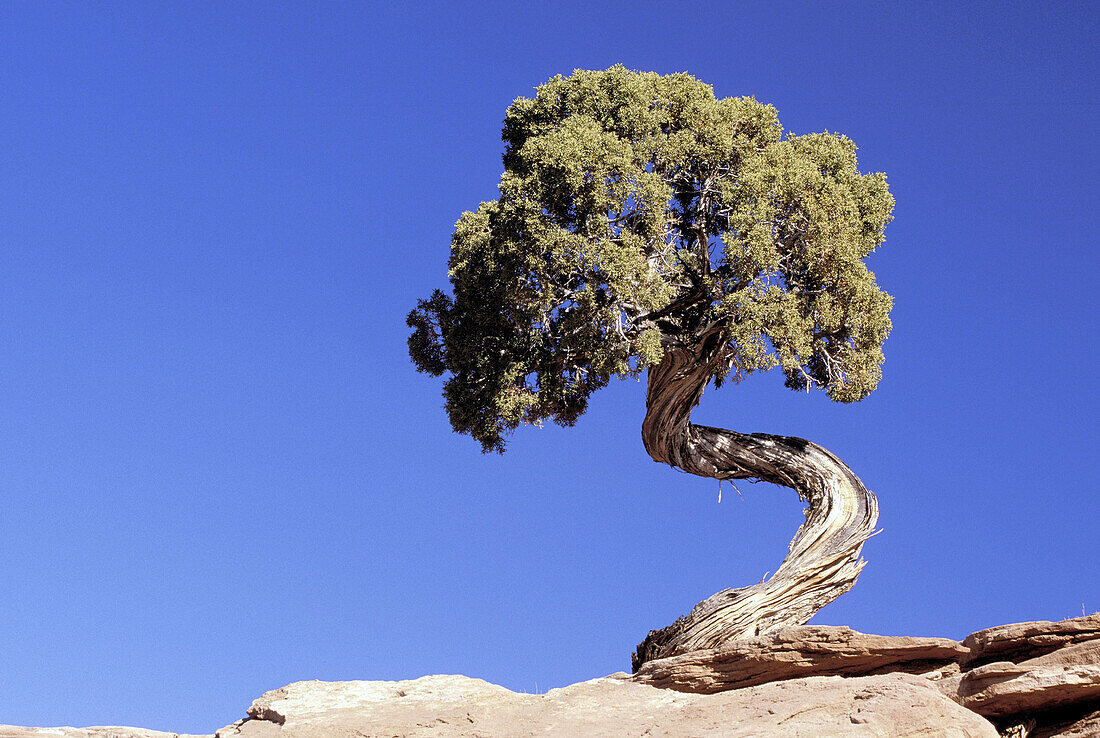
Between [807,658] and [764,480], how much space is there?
7.65 m

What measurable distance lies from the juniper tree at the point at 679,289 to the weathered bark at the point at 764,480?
0.12ft

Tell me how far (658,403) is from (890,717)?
1089 centimetres

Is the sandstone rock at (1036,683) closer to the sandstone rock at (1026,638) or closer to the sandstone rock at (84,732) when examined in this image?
the sandstone rock at (1026,638)

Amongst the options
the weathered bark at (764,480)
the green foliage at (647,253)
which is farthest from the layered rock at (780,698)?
the green foliage at (647,253)

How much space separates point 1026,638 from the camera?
13.3m

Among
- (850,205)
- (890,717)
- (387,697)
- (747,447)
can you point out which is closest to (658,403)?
(747,447)

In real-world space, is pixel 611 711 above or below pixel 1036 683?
above

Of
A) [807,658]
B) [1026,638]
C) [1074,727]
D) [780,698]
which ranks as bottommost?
[1074,727]

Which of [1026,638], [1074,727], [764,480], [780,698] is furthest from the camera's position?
[764,480]

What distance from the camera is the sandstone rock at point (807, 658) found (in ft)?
46.1

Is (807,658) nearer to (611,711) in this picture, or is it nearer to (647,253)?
(611,711)

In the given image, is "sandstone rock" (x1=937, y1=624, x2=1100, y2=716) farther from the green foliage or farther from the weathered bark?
the green foliage

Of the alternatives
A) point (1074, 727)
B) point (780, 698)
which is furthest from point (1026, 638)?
point (780, 698)

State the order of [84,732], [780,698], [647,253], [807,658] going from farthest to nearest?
1. [647,253]
2. [807,658]
3. [84,732]
4. [780,698]
